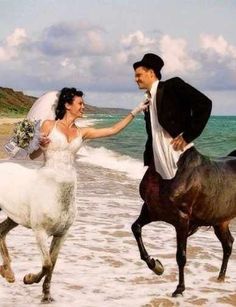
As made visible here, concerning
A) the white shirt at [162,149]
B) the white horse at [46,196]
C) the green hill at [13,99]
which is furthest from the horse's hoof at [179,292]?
the green hill at [13,99]

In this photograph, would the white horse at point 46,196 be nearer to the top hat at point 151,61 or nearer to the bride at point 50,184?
the bride at point 50,184

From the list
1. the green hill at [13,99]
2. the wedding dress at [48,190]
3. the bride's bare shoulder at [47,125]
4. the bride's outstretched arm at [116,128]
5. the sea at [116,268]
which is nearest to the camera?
the wedding dress at [48,190]

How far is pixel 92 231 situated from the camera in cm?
939

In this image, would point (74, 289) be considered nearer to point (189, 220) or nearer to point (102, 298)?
point (102, 298)

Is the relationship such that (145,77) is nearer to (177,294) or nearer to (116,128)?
(116,128)

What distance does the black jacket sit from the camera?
5598mm

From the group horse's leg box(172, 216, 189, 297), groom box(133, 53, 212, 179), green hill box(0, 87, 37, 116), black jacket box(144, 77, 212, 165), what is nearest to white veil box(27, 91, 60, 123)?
groom box(133, 53, 212, 179)

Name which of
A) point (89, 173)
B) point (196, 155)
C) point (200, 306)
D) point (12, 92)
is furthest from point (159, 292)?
point (12, 92)

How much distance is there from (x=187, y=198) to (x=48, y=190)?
4.12 ft

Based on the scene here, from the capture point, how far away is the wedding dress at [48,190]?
534 cm

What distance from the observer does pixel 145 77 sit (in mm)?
5785

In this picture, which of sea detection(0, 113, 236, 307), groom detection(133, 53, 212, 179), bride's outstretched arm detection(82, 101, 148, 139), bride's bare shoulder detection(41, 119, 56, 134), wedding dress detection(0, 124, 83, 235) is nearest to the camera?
wedding dress detection(0, 124, 83, 235)

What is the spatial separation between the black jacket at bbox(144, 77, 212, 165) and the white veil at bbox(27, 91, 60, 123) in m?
0.94

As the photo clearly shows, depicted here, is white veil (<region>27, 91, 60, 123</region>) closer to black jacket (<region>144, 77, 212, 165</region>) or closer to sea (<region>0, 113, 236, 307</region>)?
black jacket (<region>144, 77, 212, 165</region>)
